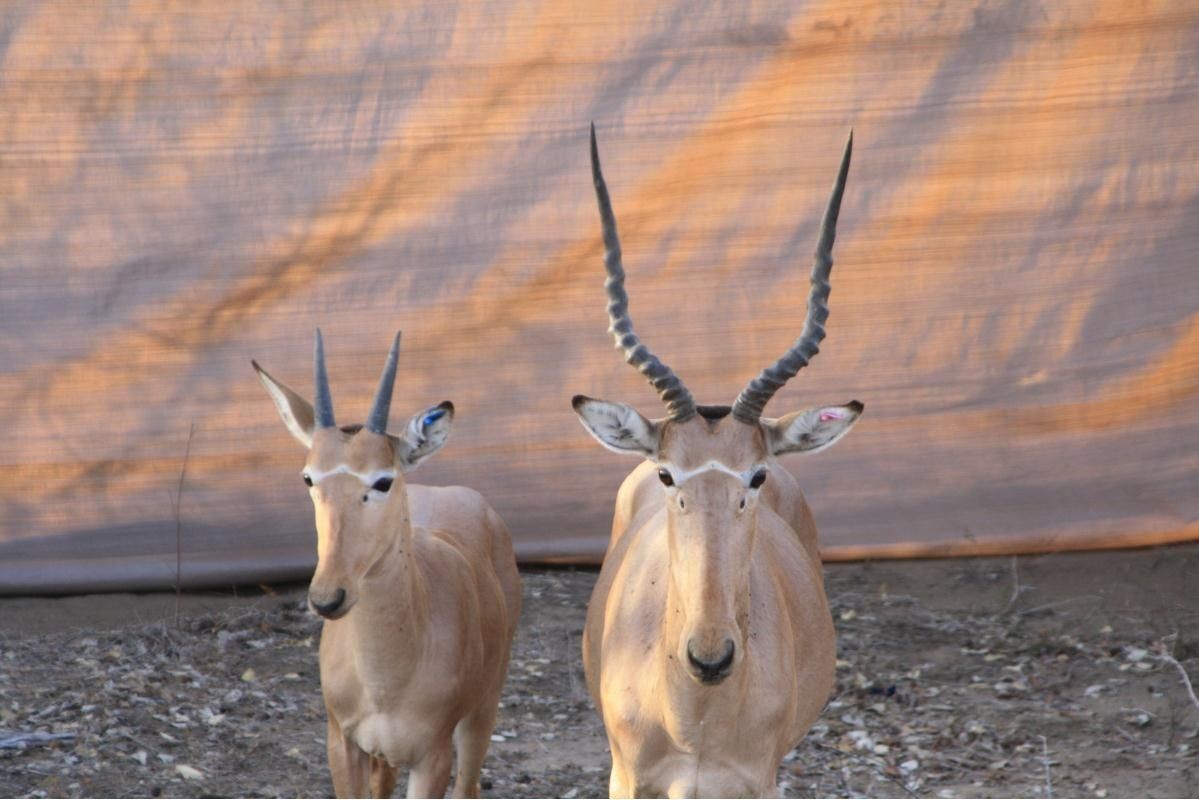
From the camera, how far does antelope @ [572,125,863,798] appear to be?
14.9ft

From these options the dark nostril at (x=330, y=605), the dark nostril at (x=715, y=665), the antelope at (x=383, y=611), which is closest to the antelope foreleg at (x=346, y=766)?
the antelope at (x=383, y=611)

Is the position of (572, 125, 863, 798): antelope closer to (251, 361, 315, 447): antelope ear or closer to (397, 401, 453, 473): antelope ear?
(397, 401, 453, 473): antelope ear

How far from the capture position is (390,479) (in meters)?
5.39

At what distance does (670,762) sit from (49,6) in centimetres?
459

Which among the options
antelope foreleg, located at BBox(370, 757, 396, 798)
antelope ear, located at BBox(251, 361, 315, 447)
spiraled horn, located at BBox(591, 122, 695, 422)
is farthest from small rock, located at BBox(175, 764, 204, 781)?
spiraled horn, located at BBox(591, 122, 695, 422)

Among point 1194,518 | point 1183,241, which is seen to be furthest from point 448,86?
point 1194,518

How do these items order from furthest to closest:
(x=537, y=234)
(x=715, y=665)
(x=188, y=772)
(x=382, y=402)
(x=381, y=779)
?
1. (x=537, y=234)
2. (x=188, y=772)
3. (x=381, y=779)
4. (x=382, y=402)
5. (x=715, y=665)

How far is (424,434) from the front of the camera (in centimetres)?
556

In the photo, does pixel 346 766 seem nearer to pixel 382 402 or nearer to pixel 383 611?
pixel 383 611

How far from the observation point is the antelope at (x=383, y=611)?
527 cm

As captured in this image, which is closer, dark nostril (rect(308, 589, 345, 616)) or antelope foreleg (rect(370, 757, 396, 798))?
dark nostril (rect(308, 589, 345, 616))

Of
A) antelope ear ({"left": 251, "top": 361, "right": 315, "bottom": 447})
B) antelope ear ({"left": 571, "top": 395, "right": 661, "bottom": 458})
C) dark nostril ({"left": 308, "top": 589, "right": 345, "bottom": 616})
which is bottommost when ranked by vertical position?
dark nostril ({"left": 308, "top": 589, "right": 345, "bottom": 616})

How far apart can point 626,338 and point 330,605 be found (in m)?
1.19

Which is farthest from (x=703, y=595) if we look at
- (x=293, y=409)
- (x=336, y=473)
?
(x=293, y=409)
